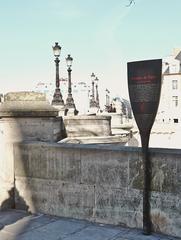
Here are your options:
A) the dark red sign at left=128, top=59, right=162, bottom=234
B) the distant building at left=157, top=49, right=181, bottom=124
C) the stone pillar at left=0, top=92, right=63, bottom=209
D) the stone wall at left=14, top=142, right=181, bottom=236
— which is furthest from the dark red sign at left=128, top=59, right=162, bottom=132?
the distant building at left=157, top=49, right=181, bottom=124

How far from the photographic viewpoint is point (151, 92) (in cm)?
441

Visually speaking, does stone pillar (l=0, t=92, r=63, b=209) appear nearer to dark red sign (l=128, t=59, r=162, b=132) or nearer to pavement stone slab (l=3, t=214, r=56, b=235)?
pavement stone slab (l=3, t=214, r=56, b=235)

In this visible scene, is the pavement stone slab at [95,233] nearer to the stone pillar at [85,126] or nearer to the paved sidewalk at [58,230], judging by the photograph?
the paved sidewalk at [58,230]

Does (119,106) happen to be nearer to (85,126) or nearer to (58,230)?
(85,126)

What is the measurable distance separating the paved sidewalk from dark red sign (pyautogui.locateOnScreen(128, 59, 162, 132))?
1.35m

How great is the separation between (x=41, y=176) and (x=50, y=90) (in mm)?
71246

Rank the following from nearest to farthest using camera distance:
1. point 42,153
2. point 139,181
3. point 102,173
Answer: point 139,181 → point 102,173 → point 42,153

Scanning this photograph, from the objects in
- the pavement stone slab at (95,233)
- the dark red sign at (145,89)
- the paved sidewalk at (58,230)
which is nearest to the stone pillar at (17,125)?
the paved sidewalk at (58,230)

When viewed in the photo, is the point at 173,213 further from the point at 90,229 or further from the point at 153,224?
the point at 90,229

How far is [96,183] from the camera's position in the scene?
5.02 metres

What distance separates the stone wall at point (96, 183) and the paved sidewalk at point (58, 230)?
135 mm

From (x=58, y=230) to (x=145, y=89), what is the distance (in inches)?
86.0

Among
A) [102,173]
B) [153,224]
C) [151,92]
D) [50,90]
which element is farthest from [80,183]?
[50,90]

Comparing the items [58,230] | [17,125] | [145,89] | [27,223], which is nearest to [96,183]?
[58,230]
